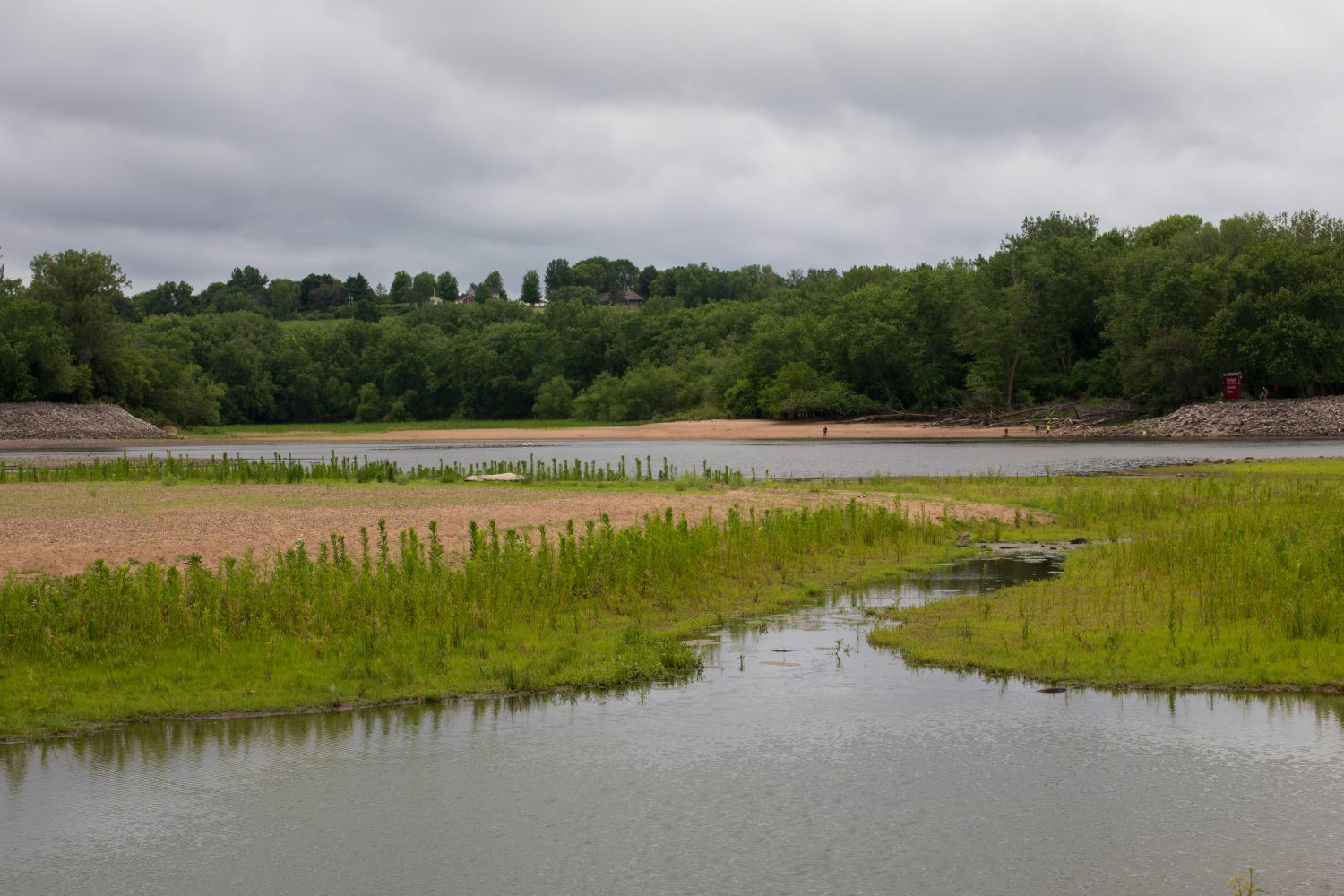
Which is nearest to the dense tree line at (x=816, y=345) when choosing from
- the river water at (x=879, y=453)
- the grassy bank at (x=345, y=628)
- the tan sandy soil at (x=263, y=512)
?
the river water at (x=879, y=453)

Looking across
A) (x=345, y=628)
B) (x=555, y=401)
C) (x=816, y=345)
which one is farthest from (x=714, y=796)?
(x=555, y=401)

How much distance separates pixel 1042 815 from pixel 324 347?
6821 inches

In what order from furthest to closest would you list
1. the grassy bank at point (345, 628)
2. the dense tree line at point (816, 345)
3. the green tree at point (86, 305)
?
the green tree at point (86, 305) < the dense tree line at point (816, 345) < the grassy bank at point (345, 628)

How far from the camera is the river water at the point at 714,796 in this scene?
8914 mm

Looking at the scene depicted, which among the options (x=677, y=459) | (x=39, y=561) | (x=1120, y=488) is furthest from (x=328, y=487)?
(x=677, y=459)

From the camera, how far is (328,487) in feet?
114

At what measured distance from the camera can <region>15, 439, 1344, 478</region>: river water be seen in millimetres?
53000

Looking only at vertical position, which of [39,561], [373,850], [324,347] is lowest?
[373,850]

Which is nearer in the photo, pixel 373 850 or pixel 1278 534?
pixel 373 850

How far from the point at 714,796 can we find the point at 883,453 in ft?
194

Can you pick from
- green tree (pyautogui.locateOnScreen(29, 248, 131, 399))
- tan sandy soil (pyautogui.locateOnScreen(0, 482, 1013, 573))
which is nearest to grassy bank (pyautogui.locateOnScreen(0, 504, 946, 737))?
tan sandy soil (pyautogui.locateOnScreen(0, 482, 1013, 573))

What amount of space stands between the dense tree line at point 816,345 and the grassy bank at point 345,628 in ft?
271

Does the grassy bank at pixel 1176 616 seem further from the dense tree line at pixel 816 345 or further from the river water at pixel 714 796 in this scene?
the dense tree line at pixel 816 345

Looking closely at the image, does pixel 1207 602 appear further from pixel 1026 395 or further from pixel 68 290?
pixel 68 290
